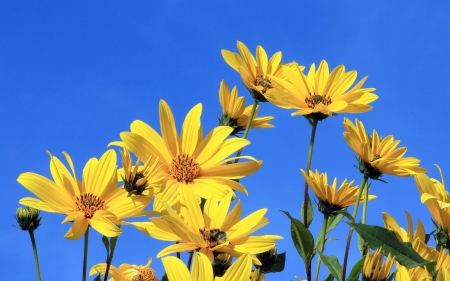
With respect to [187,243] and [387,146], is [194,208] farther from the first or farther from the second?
[387,146]

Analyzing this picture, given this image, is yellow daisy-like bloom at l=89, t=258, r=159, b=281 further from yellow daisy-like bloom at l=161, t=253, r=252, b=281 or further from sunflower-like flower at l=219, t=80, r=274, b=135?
yellow daisy-like bloom at l=161, t=253, r=252, b=281

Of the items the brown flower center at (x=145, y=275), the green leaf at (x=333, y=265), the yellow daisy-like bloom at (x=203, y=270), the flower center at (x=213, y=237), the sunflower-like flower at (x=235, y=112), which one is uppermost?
the sunflower-like flower at (x=235, y=112)

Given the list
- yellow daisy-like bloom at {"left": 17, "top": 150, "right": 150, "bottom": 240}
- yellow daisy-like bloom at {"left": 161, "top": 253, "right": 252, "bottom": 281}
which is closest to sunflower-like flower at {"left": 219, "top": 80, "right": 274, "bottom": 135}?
yellow daisy-like bloom at {"left": 17, "top": 150, "right": 150, "bottom": 240}

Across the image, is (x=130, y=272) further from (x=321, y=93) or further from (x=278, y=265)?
(x=321, y=93)

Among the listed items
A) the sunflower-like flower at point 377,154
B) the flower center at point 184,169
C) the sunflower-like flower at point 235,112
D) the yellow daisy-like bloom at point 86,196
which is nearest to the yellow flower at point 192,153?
the flower center at point 184,169

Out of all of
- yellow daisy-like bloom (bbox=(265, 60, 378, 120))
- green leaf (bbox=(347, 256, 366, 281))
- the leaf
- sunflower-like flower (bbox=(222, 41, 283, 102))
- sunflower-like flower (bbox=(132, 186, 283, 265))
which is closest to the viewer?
sunflower-like flower (bbox=(132, 186, 283, 265))

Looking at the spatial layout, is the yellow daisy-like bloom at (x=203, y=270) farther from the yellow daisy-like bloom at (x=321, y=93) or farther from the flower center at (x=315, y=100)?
the flower center at (x=315, y=100)
